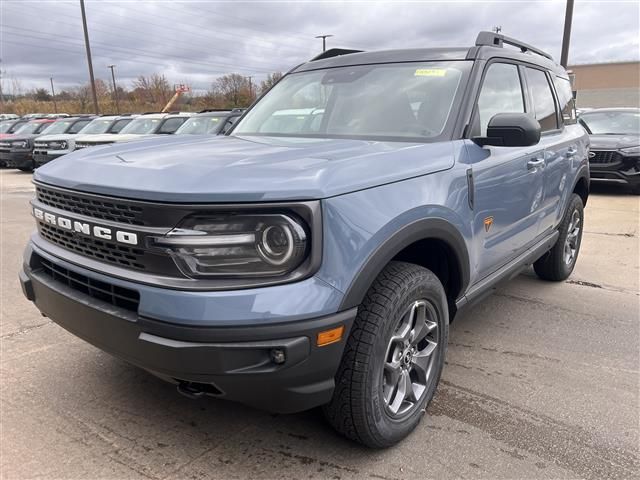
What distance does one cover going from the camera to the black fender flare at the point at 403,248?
78.5 inches

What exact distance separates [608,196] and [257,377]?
33.6 feet

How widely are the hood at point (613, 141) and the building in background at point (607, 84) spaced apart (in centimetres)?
4568

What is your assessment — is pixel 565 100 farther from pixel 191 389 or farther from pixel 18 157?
pixel 18 157

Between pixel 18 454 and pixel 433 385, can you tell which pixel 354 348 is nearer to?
pixel 433 385

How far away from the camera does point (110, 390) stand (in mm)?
2898

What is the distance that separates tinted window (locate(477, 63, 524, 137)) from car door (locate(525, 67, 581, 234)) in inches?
10.7

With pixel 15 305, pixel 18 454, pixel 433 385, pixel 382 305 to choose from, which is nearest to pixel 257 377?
pixel 382 305

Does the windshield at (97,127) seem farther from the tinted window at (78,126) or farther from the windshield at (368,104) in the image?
the windshield at (368,104)

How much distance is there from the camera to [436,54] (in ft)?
10.5

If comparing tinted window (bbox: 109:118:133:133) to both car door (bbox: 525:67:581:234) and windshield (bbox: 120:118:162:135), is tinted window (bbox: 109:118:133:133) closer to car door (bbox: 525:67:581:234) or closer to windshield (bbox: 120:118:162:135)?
windshield (bbox: 120:118:162:135)

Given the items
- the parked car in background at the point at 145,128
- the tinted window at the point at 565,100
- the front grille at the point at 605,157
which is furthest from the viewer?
the parked car in background at the point at 145,128

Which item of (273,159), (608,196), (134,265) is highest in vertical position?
(273,159)

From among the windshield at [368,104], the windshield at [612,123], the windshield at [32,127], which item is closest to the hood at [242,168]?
the windshield at [368,104]

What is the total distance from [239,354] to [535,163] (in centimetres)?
261
